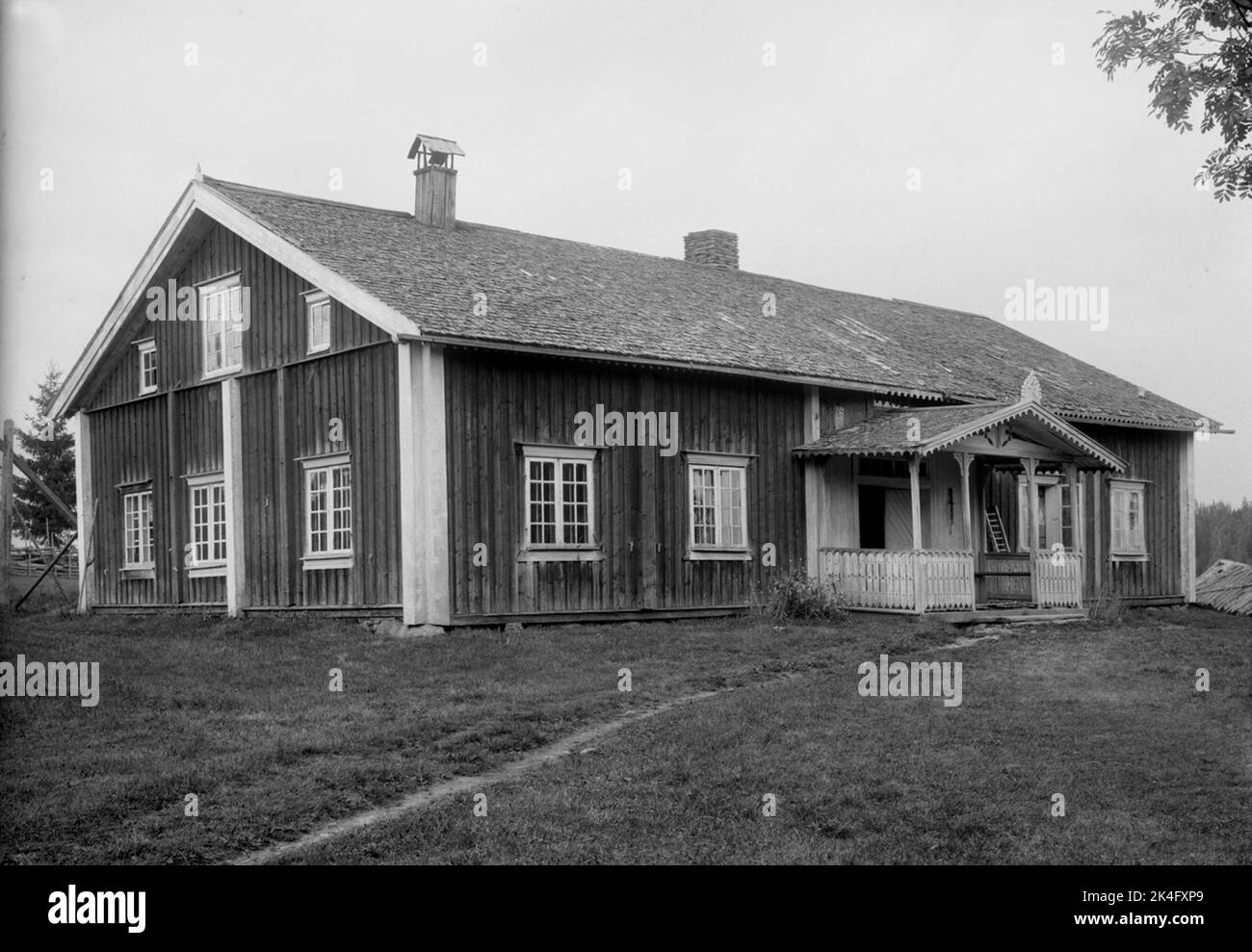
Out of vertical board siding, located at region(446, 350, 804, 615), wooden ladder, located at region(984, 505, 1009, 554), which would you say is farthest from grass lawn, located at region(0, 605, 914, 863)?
wooden ladder, located at region(984, 505, 1009, 554)

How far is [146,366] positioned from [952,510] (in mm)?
15425

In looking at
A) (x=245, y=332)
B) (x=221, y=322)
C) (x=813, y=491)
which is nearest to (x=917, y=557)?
(x=813, y=491)

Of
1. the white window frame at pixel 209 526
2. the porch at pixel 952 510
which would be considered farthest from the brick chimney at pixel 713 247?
the white window frame at pixel 209 526

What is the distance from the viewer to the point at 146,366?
26281mm

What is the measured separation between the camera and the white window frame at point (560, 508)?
20.5 meters

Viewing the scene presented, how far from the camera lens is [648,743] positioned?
1181 cm

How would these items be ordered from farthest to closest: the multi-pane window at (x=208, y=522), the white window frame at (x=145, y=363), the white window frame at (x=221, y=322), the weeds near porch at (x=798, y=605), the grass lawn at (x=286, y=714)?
the white window frame at (x=145, y=363), the multi-pane window at (x=208, y=522), the white window frame at (x=221, y=322), the weeds near porch at (x=798, y=605), the grass lawn at (x=286, y=714)

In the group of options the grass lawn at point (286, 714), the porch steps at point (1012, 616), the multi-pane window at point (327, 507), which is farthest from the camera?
the porch steps at point (1012, 616)

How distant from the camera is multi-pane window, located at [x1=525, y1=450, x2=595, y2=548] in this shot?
67.7ft

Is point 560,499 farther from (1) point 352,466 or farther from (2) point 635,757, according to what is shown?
(2) point 635,757

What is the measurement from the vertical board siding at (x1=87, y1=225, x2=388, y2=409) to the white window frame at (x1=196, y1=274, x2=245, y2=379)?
145mm

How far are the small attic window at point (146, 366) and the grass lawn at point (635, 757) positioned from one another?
9113 millimetres

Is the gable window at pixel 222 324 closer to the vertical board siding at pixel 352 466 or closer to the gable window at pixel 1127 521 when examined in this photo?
the vertical board siding at pixel 352 466
